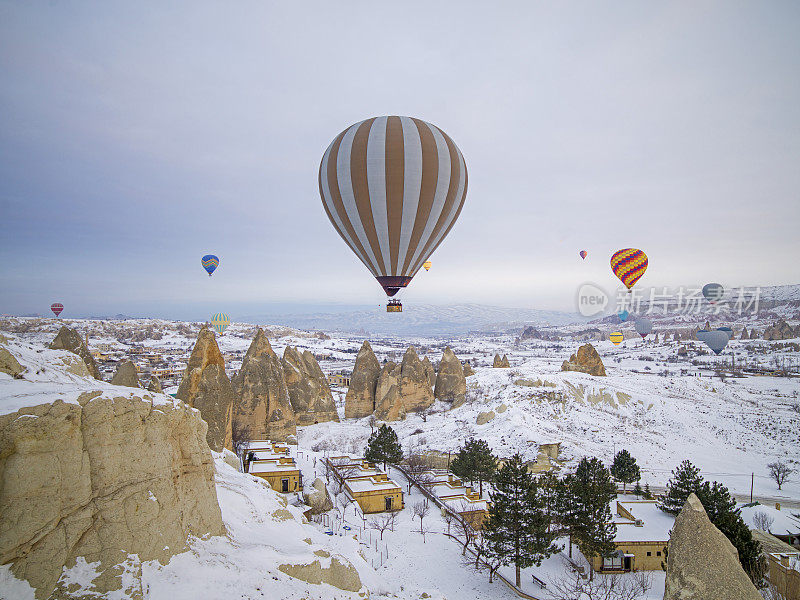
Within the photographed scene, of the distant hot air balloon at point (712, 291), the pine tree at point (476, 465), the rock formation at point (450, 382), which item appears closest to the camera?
the pine tree at point (476, 465)

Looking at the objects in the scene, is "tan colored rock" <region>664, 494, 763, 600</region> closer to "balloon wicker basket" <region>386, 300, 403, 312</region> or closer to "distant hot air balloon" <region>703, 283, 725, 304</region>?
"balloon wicker basket" <region>386, 300, 403, 312</region>

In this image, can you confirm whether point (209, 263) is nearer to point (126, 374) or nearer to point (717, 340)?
point (126, 374)

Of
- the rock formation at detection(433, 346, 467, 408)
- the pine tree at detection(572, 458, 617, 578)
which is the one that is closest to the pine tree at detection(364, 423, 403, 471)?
the pine tree at detection(572, 458, 617, 578)

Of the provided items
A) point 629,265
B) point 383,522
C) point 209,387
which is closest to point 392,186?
point 209,387

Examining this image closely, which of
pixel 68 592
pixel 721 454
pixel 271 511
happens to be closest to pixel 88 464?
pixel 68 592

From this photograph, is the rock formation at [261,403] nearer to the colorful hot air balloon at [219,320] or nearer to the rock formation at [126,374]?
the rock formation at [126,374]

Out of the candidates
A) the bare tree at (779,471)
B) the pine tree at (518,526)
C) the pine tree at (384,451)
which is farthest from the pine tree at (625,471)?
the pine tree at (384,451)

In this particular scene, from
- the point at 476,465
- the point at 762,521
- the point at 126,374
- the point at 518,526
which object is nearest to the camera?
the point at 518,526
